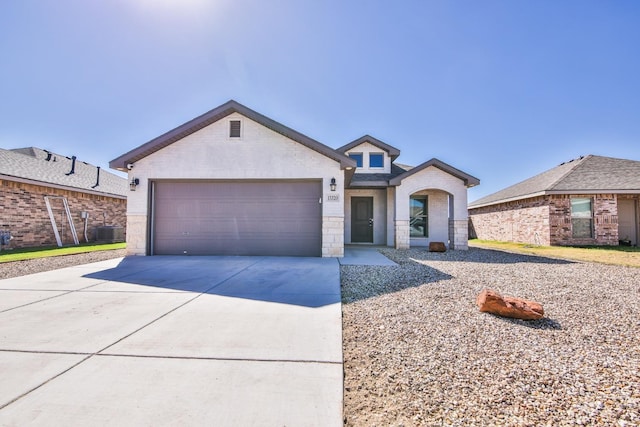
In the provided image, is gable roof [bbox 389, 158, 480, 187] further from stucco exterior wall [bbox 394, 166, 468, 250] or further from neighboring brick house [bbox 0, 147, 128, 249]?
neighboring brick house [bbox 0, 147, 128, 249]

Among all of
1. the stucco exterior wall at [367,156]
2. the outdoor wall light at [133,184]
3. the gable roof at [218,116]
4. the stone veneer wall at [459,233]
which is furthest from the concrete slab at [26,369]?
the stucco exterior wall at [367,156]

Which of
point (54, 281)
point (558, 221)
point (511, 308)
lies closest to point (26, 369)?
point (54, 281)

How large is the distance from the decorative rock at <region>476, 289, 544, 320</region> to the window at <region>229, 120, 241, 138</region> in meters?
8.53

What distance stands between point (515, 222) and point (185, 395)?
19336 millimetres

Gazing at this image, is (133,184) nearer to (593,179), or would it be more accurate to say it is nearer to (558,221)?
(558,221)

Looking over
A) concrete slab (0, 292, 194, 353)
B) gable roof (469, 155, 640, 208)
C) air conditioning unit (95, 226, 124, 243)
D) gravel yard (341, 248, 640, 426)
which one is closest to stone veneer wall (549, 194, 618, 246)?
gable roof (469, 155, 640, 208)

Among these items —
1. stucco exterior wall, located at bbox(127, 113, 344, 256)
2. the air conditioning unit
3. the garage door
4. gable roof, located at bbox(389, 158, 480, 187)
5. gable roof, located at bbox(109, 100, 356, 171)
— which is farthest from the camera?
the air conditioning unit


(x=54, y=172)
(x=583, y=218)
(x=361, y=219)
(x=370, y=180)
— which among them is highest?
(x=54, y=172)

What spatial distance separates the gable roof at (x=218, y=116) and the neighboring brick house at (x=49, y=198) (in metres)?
6.09

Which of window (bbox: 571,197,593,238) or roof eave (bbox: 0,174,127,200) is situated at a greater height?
roof eave (bbox: 0,174,127,200)

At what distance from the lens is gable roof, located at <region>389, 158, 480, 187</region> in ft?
37.4

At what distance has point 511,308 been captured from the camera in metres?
3.52

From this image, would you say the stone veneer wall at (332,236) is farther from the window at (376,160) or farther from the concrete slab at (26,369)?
the concrete slab at (26,369)

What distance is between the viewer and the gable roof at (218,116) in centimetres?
886
